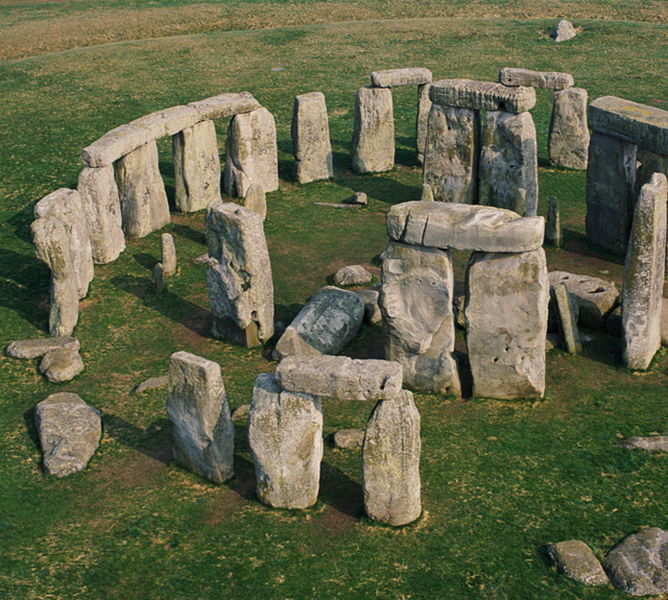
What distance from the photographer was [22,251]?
14.3 meters

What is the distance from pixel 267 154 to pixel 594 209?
5944mm

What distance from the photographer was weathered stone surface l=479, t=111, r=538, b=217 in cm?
1475

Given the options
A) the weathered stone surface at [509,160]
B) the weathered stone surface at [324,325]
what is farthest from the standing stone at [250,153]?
the weathered stone surface at [324,325]

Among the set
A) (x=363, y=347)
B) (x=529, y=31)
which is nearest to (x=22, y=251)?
(x=363, y=347)

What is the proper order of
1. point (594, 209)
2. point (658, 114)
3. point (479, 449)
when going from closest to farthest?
point (479, 449), point (658, 114), point (594, 209)

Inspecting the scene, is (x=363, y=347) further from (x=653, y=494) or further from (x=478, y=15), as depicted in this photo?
(x=478, y=15)

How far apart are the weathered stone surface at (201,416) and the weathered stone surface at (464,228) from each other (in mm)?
2739

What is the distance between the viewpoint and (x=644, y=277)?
10.3m

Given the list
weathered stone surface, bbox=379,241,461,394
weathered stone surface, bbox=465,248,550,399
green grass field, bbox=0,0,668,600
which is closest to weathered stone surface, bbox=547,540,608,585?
green grass field, bbox=0,0,668,600

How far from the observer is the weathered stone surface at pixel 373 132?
17172 mm

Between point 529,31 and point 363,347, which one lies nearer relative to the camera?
point 363,347

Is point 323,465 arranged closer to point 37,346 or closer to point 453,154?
point 37,346

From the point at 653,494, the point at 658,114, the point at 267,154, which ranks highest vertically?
the point at 658,114

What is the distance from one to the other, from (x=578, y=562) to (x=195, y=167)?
33.5ft
